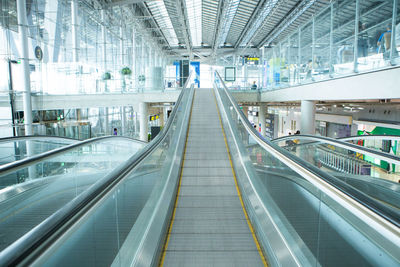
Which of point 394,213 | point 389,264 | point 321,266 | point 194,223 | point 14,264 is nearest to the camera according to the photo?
point 14,264

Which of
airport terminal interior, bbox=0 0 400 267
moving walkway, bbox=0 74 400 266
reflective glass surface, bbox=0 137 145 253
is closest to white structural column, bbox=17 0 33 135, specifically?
airport terminal interior, bbox=0 0 400 267

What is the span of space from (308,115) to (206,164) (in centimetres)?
620

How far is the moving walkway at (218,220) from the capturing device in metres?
1.50

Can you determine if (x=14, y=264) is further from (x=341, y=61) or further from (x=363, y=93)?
(x=341, y=61)

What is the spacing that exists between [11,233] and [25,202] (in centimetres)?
72

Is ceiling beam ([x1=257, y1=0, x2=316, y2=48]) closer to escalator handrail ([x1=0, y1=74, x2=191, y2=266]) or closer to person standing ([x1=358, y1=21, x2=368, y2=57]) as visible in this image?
person standing ([x1=358, y1=21, x2=368, y2=57])

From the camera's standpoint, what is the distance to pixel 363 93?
256 inches

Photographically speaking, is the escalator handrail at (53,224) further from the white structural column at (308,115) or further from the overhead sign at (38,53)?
the overhead sign at (38,53)

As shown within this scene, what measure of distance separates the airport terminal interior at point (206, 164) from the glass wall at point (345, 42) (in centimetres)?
4

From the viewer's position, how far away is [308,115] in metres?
10.5

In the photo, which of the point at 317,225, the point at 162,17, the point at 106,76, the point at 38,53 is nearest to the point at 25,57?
the point at 38,53

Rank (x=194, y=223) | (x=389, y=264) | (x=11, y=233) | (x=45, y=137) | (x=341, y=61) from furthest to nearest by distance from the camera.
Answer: (x=341, y=61) → (x=45, y=137) → (x=11, y=233) → (x=194, y=223) → (x=389, y=264)

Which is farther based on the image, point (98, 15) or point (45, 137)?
point (98, 15)

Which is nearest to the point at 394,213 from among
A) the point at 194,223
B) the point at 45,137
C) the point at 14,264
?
the point at 14,264
